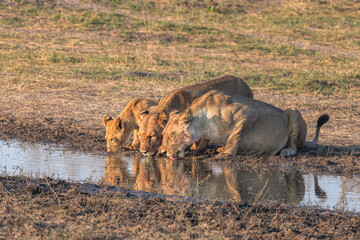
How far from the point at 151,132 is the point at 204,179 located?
137cm

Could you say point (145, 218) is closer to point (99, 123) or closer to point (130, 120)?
point (130, 120)

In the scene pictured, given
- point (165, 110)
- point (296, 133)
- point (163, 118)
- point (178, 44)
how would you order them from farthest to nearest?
point (178, 44)
point (296, 133)
point (165, 110)
point (163, 118)

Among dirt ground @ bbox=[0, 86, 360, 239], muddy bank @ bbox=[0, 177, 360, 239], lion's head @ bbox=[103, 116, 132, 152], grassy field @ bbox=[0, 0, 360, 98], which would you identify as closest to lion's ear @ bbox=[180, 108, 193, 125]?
lion's head @ bbox=[103, 116, 132, 152]

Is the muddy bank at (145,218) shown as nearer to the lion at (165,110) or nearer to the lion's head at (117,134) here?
the lion at (165,110)

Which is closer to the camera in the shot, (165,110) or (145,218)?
(145,218)

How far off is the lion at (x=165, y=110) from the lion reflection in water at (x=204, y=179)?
0.22 metres

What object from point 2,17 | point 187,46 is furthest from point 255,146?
point 2,17

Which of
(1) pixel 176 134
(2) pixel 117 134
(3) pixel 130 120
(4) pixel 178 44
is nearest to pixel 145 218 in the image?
(1) pixel 176 134

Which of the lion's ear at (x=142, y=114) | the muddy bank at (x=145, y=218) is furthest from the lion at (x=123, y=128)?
the muddy bank at (x=145, y=218)

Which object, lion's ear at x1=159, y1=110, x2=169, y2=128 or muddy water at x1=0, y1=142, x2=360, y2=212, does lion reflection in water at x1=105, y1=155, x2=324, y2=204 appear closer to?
muddy water at x1=0, y1=142, x2=360, y2=212

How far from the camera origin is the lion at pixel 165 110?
7.72 m

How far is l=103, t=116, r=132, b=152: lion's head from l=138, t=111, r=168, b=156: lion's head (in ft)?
1.93

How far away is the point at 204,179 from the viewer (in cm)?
657

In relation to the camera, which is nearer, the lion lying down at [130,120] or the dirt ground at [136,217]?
the dirt ground at [136,217]
